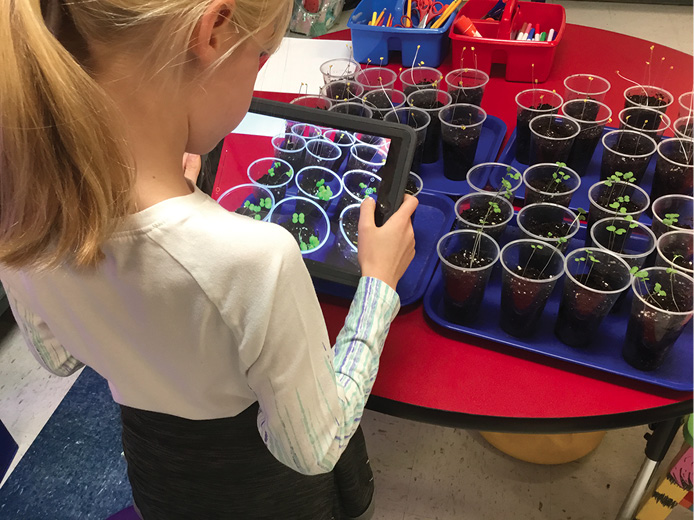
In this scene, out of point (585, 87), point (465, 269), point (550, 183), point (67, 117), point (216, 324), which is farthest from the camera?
point (585, 87)

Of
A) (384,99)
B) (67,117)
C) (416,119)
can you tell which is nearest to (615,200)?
(416,119)

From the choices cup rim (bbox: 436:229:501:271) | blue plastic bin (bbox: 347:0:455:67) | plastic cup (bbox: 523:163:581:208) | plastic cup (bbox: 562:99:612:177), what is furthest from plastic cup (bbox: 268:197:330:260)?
blue plastic bin (bbox: 347:0:455:67)

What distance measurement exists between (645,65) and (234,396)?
1.56m

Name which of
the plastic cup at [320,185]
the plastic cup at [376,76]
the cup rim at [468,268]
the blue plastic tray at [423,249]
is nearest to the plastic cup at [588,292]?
the cup rim at [468,268]

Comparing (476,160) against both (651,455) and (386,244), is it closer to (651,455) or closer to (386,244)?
(386,244)

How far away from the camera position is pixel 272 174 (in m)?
1.21

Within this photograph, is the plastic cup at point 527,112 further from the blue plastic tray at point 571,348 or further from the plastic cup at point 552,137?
the blue plastic tray at point 571,348

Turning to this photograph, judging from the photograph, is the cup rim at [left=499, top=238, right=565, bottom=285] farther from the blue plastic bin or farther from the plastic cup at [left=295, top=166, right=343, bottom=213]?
the blue plastic bin

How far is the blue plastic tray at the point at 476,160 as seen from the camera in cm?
136

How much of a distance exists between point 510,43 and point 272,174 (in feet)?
2.72

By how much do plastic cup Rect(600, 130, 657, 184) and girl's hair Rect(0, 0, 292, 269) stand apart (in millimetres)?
957

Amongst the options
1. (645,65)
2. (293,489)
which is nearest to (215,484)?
(293,489)

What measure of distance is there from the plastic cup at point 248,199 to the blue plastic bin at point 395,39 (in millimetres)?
772

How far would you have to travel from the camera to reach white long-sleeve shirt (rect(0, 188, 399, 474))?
0.61m
